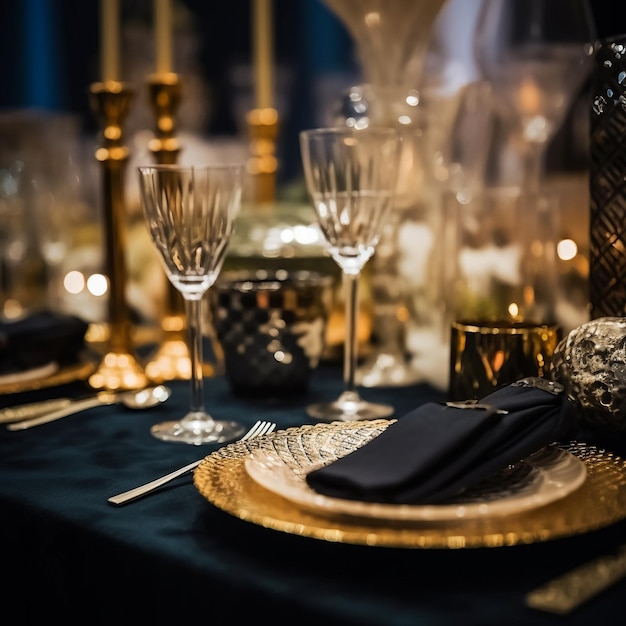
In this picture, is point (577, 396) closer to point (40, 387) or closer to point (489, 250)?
point (489, 250)

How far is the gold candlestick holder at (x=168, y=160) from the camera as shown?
1.08 metres

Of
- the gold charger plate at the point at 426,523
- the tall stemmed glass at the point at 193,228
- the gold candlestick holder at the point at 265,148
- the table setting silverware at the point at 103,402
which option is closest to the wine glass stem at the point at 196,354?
the tall stemmed glass at the point at 193,228

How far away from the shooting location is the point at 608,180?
2.75 ft

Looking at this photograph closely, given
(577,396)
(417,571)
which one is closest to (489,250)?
(577,396)

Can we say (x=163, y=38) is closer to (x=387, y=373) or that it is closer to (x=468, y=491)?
(x=387, y=373)

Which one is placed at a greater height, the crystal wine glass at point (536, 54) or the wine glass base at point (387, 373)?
the crystal wine glass at point (536, 54)

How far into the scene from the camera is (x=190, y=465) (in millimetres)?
687

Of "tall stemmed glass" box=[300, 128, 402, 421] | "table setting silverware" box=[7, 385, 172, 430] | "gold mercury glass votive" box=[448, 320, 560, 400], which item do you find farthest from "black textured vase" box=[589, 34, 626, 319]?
"table setting silverware" box=[7, 385, 172, 430]

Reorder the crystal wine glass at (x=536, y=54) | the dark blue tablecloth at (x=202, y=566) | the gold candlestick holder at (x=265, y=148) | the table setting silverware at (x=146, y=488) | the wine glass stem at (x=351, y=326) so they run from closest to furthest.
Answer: the dark blue tablecloth at (x=202, y=566), the table setting silverware at (x=146, y=488), the wine glass stem at (x=351, y=326), the crystal wine glass at (x=536, y=54), the gold candlestick holder at (x=265, y=148)

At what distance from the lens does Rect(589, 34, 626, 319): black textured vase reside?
0.82 metres

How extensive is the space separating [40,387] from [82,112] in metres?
2.05

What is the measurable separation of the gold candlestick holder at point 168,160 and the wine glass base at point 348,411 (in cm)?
23

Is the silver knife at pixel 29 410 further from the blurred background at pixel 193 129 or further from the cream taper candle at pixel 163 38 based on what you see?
the cream taper candle at pixel 163 38

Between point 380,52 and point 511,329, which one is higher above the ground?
point 380,52
